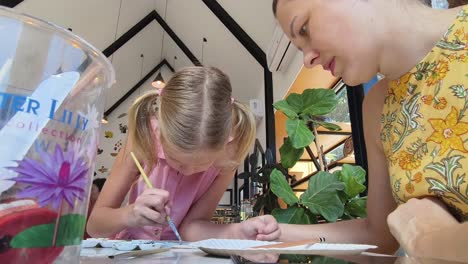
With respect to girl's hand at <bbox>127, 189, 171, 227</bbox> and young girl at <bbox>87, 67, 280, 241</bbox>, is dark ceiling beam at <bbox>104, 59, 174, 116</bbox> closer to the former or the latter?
young girl at <bbox>87, 67, 280, 241</bbox>

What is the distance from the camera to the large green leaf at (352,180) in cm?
116

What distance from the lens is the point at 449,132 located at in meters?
0.55

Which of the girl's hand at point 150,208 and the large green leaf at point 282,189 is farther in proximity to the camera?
the large green leaf at point 282,189

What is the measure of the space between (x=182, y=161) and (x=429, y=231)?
686 millimetres

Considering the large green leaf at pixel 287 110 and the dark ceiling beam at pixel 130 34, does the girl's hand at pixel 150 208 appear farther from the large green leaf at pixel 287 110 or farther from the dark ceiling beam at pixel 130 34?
the dark ceiling beam at pixel 130 34

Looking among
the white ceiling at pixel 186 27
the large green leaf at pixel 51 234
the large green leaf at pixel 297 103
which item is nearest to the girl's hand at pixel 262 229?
the large green leaf at pixel 51 234

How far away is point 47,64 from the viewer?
9.2 inches

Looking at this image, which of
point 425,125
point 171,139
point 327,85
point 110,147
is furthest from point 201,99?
point 110,147

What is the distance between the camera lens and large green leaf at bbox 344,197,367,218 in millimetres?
1165

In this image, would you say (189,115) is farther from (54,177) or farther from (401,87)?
(54,177)

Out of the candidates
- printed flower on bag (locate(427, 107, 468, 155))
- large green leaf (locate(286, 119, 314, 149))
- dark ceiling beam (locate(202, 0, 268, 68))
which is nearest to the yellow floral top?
printed flower on bag (locate(427, 107, 468, 155))

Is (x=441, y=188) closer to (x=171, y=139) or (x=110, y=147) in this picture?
(x=171, y=139)

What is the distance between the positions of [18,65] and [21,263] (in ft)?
0.42

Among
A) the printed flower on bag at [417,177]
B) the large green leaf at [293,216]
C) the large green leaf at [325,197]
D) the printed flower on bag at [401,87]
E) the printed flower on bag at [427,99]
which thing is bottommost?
the large green leaf at [293,216]
